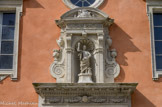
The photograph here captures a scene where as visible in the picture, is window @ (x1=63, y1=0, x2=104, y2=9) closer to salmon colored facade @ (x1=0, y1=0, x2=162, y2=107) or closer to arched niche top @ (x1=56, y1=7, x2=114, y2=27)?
salmon colored facade @ (x1=0, y1=0, x2=162, y2=107)

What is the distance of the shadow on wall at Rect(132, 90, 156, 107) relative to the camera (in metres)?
14.3

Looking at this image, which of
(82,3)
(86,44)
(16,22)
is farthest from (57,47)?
(82,3)

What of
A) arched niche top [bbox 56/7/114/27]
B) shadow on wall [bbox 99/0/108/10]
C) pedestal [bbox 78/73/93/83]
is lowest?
pedestal [bbox 78/73/93/83]

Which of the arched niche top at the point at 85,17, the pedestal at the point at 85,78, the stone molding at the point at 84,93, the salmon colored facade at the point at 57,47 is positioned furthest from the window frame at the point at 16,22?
the pedestal at the point at 85,78

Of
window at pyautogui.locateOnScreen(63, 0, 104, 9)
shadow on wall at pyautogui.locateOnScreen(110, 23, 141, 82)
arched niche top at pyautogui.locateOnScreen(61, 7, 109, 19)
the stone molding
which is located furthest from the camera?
window at pyautogui.locateOnScreen(63, 0, 104, 9)

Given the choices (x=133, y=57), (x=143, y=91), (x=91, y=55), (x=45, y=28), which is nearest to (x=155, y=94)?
(x=143, y=91)

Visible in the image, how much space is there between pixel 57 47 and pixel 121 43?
2034 millimetres

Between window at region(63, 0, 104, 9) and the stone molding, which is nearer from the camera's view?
the stone molding

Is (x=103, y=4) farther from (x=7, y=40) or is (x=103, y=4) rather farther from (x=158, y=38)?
(x=7, y=40)

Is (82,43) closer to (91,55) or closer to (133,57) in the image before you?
(91,55)

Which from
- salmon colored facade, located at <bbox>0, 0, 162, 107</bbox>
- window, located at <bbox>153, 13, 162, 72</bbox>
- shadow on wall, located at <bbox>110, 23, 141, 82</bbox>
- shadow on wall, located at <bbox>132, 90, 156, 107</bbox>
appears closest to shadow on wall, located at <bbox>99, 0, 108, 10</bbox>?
salmon colored facade, located at <bbox>0, 0, 162, 107</bbox>

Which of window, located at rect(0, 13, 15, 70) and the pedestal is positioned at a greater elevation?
window, located at rect(0, 13, 15, 70)

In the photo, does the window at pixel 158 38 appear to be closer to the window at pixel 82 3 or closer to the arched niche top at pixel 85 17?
the arched niche top at pixel 85 17

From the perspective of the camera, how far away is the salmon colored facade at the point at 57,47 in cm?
1444
